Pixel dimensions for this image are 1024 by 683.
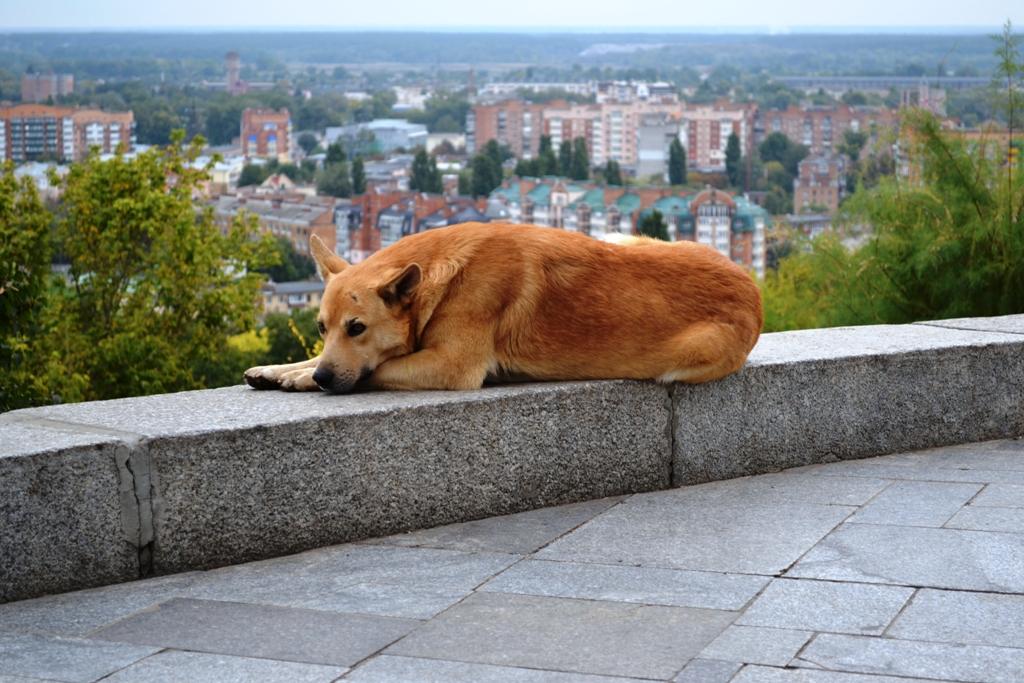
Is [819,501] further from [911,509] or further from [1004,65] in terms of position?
[1004,65]

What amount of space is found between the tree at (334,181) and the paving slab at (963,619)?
107m

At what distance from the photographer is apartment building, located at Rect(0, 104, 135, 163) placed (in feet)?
198

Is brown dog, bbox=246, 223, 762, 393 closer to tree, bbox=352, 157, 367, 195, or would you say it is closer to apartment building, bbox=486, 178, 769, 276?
apartment building, bbox=486, 178, 769, 276

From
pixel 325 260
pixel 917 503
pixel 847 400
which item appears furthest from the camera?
pixel 847 400

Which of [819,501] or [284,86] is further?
[284,86]

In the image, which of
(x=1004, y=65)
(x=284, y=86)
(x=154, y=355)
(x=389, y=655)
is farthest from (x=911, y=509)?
(x=284, y=86)

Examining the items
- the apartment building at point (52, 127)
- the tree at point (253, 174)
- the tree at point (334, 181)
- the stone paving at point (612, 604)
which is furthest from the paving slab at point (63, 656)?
the tree at point (334, 181)

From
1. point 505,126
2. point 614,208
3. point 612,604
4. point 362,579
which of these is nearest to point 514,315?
point 362,579

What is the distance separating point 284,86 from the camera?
15100cm

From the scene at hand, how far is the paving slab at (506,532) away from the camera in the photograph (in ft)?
14.5

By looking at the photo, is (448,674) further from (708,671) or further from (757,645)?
(757,645)

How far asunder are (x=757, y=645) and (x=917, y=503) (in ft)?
5.19

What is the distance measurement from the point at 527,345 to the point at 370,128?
132871mm

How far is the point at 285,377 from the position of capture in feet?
16.0
